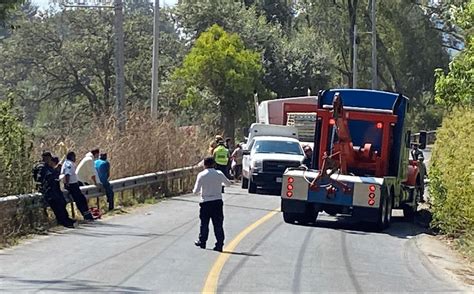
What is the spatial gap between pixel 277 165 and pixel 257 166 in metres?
0.65

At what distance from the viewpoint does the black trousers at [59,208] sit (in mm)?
21156

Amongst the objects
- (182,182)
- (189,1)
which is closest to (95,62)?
(189,1)

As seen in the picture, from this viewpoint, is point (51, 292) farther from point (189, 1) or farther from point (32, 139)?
point (189, 1)

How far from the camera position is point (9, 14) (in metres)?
20.4

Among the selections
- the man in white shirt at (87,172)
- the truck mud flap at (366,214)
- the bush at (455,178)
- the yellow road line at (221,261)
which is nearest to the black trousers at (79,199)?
the man in white shirt at (87,172)

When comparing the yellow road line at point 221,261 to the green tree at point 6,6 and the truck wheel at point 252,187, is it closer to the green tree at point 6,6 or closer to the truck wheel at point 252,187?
the green tree at point 6,6

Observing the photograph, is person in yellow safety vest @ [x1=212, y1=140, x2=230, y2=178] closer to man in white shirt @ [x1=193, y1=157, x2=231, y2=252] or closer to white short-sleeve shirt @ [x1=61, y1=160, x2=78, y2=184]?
white short-sleeve shirt @ [x1=61, y1=160, x2=78, y2=184]

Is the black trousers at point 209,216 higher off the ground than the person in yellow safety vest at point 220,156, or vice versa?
the person in yellow safety vest at point 220,156

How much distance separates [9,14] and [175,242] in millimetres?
5751

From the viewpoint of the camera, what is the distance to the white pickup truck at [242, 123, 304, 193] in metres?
33.3

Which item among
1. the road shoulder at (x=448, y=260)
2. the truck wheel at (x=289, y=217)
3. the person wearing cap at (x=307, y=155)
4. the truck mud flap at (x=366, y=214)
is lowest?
the road shoulder at (x=448, y=260)

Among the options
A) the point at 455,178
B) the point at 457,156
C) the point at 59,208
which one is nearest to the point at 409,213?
the point at 457,156

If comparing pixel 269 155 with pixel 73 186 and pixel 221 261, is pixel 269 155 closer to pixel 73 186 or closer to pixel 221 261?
pixel 73 186

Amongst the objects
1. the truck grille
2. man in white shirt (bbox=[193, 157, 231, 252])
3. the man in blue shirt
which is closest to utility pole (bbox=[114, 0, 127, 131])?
the man in blue shirt
